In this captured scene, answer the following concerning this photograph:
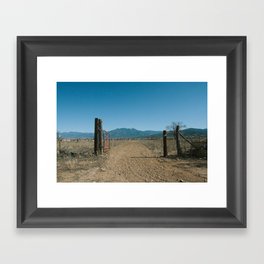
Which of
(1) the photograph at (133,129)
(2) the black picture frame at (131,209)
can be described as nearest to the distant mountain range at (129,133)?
(1) the photograph at (133,129)

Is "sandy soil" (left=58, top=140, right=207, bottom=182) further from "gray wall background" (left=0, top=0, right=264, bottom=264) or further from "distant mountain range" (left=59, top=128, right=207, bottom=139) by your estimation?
"gray wall background" (left=0, top=0, right=264, bottom=264)

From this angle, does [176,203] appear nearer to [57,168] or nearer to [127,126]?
[127,126]

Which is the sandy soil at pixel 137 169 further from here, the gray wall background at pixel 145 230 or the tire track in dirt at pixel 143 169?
the gray wall background at pixel 145 230

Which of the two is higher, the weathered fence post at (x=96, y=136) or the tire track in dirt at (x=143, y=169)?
the weathered fence post at (x=96, y=136)

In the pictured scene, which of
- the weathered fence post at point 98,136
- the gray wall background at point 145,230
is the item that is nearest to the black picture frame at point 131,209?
the gray wall background at point 145,230

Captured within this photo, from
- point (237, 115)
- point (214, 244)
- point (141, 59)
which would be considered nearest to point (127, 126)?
point (141, 59)

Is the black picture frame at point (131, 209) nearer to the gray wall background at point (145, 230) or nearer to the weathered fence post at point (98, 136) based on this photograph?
the gray wall background at point (145, 230)

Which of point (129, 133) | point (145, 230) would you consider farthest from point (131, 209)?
point (129, 133)

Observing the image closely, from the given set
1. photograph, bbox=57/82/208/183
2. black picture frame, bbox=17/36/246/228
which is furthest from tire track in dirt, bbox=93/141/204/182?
black picture frame, bbox=17/36/246/228
